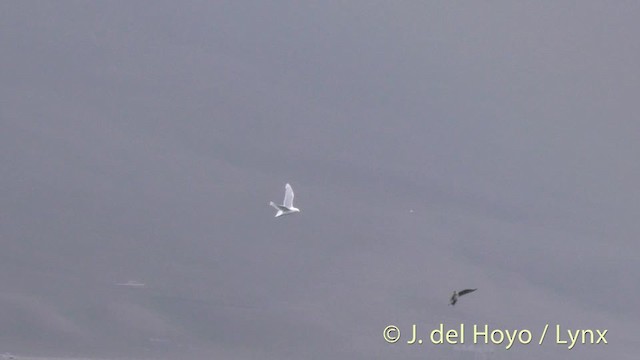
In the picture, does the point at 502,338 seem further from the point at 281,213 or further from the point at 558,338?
the point at 281,213

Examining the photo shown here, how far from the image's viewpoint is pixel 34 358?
21469mm

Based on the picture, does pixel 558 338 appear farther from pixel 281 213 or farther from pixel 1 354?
pixel 1 354

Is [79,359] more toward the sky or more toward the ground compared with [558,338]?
more toward the ground

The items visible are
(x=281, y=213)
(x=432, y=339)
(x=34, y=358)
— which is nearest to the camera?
(x=34, y=358)

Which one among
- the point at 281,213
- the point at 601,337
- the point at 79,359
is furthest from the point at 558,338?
the point at 79,359

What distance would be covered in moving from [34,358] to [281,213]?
619 centimetres

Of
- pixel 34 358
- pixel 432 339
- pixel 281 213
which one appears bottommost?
pixel 34 358

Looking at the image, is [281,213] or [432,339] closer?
[432,339]

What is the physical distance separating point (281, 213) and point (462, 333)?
411cm

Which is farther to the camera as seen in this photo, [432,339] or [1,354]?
[432,339]

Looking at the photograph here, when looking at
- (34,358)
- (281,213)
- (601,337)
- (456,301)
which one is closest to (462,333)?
(456,301)

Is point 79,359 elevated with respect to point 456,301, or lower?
lower

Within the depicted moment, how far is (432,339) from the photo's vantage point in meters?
23.5

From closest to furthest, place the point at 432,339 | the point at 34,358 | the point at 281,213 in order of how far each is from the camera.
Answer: the point at 34,358
the point at 432,339
the point at 281,213
